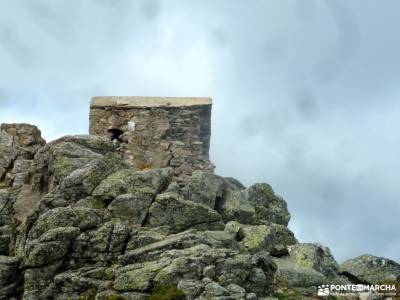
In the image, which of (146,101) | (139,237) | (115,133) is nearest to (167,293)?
(139,237)

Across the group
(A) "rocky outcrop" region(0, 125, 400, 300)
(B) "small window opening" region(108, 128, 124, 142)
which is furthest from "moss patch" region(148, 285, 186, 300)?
(B) "small window opening" region(108, 128, 124, 142)

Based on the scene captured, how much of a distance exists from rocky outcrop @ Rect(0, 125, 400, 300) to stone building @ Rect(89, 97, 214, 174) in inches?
86.8

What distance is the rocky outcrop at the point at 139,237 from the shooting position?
88.3 feet

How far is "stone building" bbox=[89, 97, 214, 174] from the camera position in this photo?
41.1m

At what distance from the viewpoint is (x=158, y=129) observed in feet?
137

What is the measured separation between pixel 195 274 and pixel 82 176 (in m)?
8.62

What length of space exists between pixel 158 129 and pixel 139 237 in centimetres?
1370

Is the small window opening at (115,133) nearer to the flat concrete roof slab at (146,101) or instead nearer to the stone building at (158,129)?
the stone building at (158,129)

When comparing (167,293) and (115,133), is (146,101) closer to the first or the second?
(115,133)

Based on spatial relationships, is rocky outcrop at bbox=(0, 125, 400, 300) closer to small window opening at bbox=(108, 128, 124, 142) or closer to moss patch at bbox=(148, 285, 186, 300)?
moss patch at bbox=(148, 285, 186, 300)

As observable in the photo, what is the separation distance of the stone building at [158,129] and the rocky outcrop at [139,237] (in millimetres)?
2205

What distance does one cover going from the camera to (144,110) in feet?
138

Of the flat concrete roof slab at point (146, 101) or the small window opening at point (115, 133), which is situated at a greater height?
the flat concrete roof slab at point (146, 101)

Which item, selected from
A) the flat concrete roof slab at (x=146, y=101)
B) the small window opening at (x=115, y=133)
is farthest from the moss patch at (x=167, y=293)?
the flat concrete roof slab at (x=146, y=101)
